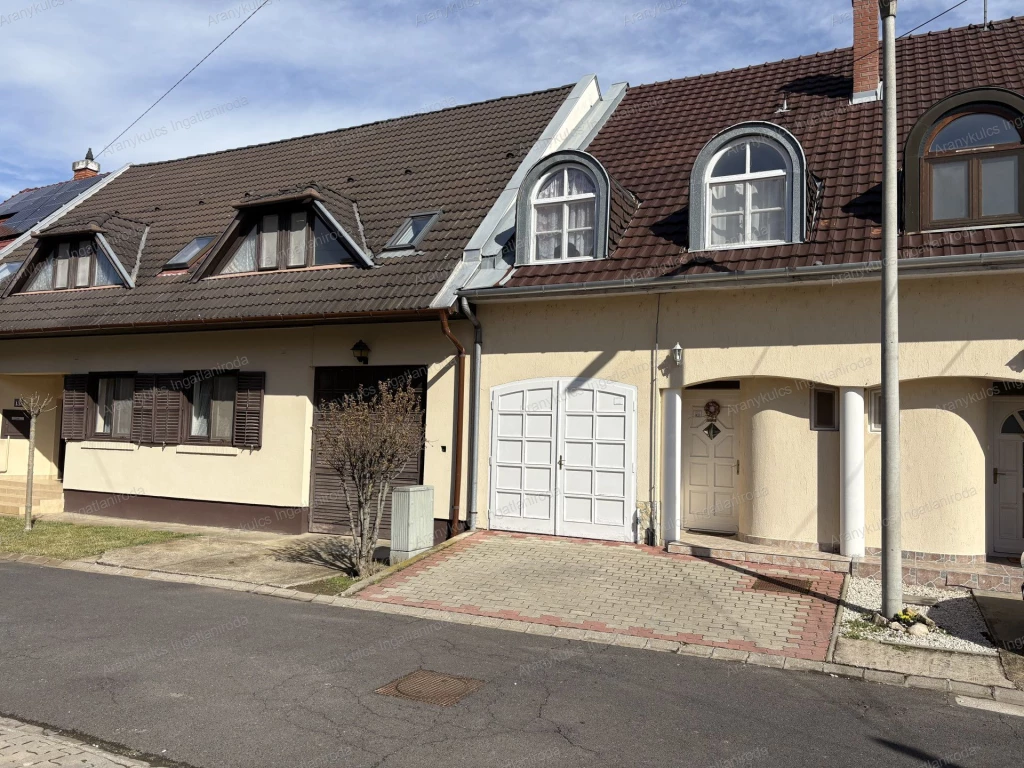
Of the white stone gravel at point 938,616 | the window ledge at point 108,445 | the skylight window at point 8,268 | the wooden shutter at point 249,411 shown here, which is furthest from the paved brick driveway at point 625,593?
the skylight window at point 8,268

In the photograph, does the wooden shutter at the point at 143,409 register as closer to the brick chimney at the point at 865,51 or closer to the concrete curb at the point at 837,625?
the concrete curb at the point at 837,625

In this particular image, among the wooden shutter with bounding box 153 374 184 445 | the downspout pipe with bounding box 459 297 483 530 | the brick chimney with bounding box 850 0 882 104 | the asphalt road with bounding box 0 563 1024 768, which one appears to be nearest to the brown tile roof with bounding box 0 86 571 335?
the downspout pipe with bounding box 459 297 483 530

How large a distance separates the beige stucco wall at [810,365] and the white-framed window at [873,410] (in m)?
0.17

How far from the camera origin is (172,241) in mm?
17031

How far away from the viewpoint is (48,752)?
Answer: 16.5 feet

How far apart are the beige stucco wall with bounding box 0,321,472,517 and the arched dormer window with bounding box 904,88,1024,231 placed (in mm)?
6727

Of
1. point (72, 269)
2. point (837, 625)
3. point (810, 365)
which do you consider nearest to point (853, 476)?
point (810, 365)

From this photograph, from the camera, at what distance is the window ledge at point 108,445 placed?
51.5ft

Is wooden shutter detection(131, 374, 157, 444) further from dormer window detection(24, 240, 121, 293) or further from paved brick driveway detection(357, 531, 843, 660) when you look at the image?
paved brick driveway detection(357, 531, 843, 660)

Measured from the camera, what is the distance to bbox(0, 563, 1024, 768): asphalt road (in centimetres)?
512

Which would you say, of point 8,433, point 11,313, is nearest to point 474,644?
point 11,313

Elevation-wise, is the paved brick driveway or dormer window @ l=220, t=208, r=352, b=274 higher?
dormer window @ l=220, t=208, r=352, b=274

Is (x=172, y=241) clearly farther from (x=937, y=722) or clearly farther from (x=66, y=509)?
(x=937, y=722)

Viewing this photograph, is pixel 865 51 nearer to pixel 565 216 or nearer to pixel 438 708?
pixel 565 216
